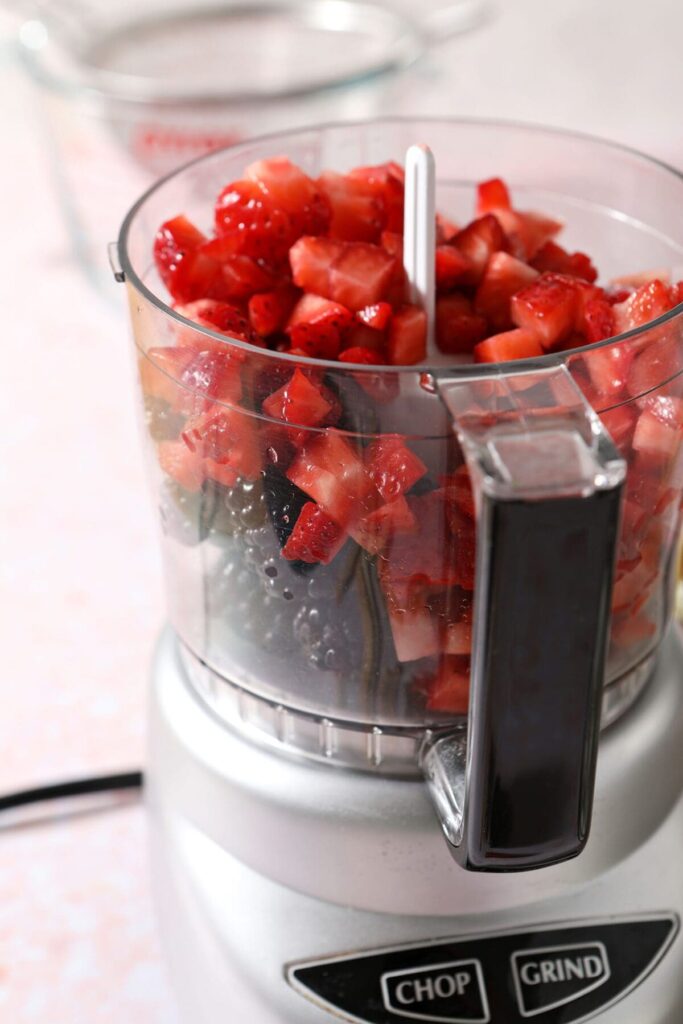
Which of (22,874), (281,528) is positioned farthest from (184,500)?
(22,874)

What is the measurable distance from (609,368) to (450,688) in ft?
0.44

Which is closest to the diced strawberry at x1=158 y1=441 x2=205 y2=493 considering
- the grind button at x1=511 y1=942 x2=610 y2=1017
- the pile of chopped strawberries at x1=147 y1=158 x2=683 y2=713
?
the pile of chopped strawberries at x1=147 y1=158 x2=683 y2=713

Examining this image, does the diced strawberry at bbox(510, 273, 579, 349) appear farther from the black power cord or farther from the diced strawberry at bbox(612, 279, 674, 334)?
the black power cord

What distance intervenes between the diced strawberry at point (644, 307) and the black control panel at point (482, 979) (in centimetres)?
24

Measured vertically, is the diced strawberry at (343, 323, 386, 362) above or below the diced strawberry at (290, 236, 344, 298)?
below

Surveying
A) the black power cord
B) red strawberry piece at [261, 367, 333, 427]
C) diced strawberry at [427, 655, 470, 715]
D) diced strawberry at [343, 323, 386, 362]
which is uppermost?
diced strawberry at [343, 323, 386, 362]

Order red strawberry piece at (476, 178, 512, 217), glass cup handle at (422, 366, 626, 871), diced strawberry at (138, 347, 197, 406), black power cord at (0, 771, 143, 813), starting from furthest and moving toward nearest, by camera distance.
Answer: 1. black power cord at (0, 771, 143, 813)
2. red strawberry piece at (476, 178, 512, 217)
3. diced strawberry at (138, 347, 197, 406)
4. glass cup handle at (422, 366, 626, 871)

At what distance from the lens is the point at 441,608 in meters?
0.41

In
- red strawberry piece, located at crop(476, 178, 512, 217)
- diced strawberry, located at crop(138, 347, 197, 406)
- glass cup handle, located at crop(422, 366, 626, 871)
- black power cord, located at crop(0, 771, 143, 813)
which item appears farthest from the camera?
black power cord, located at crop(0, 771, 143, 813)

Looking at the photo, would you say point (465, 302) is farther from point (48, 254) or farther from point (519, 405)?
point (48, 254)

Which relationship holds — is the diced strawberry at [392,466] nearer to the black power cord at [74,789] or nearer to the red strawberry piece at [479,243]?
the red strawberry piece at [479,243]

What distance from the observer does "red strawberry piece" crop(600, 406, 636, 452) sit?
39 cm

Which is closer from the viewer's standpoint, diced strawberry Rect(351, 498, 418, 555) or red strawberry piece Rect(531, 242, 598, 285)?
diced strawberry Rect(351, 498, 418, 555)

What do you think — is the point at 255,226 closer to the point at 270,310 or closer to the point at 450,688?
the point at 270,310
